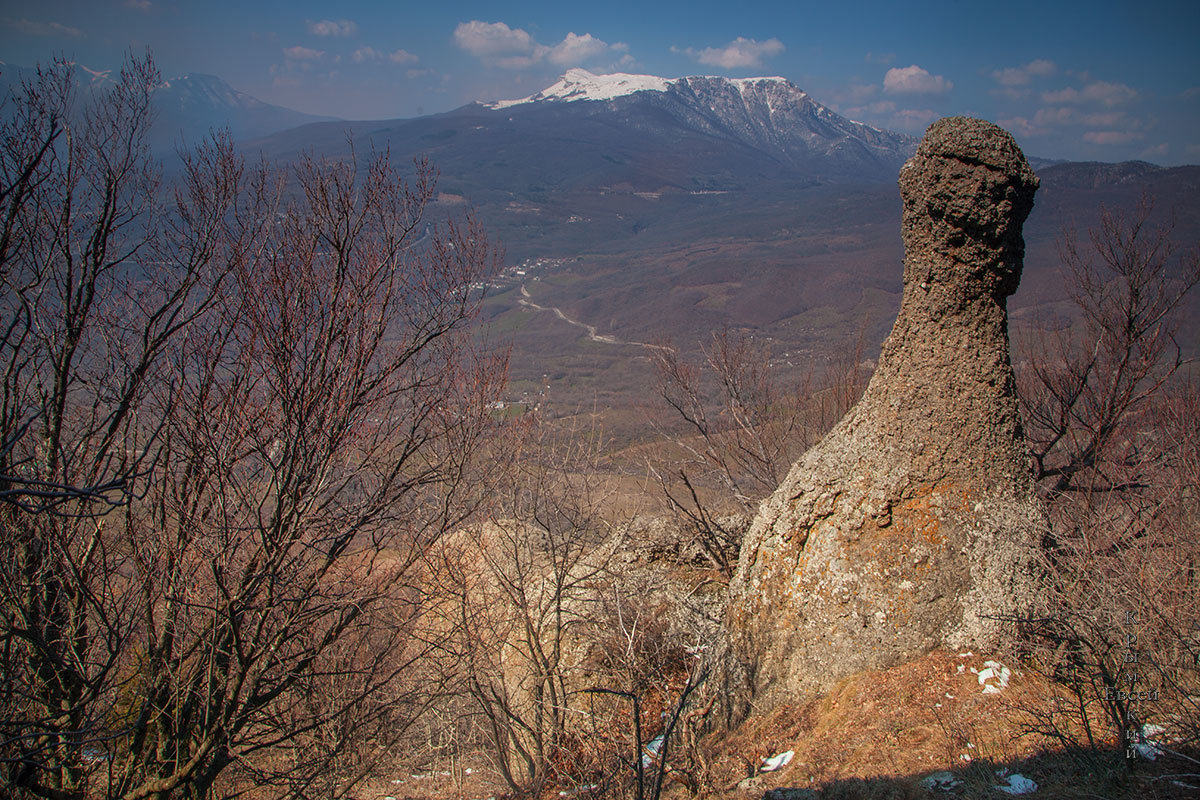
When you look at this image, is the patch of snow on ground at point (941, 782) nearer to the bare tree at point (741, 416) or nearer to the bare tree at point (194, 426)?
the bare tree at point (194, 426)

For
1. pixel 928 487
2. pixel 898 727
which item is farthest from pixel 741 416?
pixel 898 727

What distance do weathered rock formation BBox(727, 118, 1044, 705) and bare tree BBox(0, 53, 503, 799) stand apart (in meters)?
4.22

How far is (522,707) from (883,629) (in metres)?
6.21

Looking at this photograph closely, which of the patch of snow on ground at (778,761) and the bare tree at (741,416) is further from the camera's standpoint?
the bare tree at (741,416)

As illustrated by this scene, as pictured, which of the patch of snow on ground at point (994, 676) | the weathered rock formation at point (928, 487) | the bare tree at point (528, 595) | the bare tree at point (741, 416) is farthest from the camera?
the bare tree at point (741, 416)

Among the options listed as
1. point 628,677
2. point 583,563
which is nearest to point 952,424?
point 628,677

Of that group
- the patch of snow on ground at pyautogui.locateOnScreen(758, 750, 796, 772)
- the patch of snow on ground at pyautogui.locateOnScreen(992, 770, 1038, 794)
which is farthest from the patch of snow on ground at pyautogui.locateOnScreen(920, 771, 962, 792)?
the patch of snow on ground at pyautogui.locateOnScreen(758, 750, 796, 772)

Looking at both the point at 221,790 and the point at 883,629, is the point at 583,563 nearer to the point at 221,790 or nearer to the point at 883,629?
the point at 883,629

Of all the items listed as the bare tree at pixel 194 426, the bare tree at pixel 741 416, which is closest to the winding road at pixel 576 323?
the bare tree at pixel 741 416

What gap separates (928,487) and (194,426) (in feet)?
24.1

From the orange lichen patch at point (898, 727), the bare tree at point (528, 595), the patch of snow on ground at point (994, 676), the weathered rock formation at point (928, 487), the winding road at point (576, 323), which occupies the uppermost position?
the weathered rock formation at point (928, 487)

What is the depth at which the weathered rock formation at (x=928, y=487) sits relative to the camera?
5844 millimetres

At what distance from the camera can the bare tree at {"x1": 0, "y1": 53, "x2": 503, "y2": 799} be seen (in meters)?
6.53

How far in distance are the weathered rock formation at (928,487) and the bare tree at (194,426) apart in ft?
13.9
